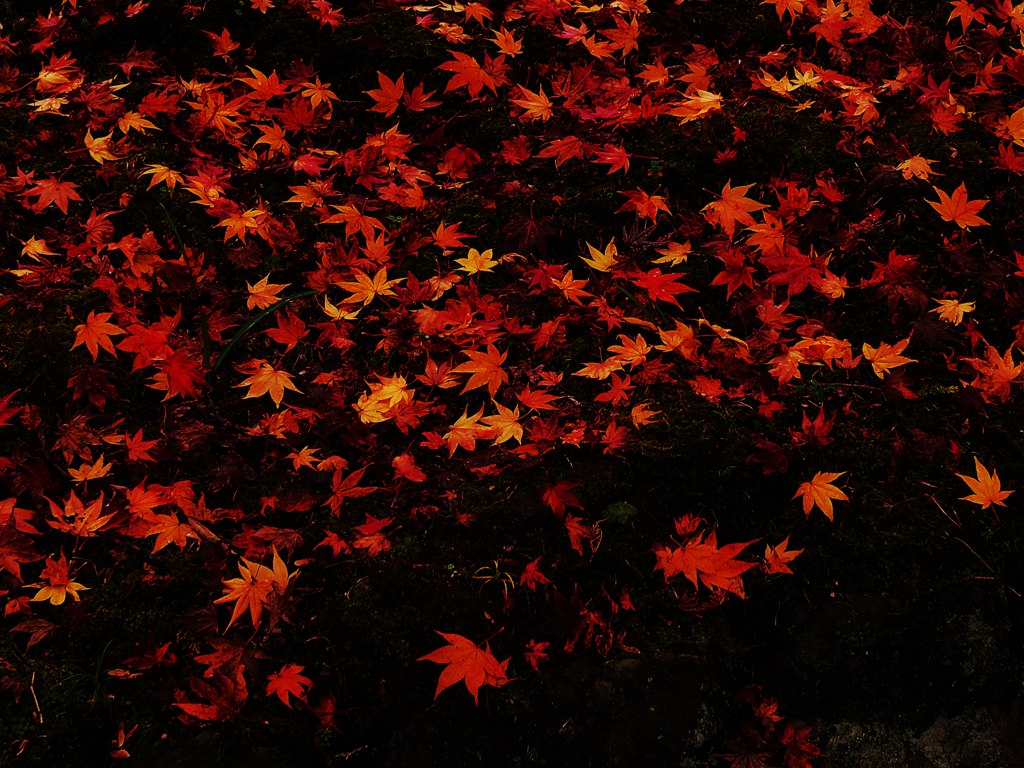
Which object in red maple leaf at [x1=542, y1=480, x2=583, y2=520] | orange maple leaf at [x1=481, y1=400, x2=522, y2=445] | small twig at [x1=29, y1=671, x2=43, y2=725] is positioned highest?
orange maple leaf at [x1=481, y1=400, x2=522, y2=445]

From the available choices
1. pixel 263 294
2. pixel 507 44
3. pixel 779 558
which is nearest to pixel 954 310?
pixel 779 558

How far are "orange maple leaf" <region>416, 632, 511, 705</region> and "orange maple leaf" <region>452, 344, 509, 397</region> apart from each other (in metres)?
0.85

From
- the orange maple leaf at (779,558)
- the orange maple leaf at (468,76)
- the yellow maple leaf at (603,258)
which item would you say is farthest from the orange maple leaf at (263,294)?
Result: the orange maple leaf at (779,558)

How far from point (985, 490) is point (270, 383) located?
93.5 inches

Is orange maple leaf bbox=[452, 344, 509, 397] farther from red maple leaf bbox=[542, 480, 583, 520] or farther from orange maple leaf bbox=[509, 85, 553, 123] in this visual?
orange maple leaf bbox=[509, 85, 553, 123]

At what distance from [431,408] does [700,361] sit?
3.27 feet

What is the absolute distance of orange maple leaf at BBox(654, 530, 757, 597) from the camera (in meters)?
1.76

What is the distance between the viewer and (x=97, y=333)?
2221 mm

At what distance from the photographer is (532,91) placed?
3037 millimetres

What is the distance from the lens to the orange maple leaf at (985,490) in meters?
1.82

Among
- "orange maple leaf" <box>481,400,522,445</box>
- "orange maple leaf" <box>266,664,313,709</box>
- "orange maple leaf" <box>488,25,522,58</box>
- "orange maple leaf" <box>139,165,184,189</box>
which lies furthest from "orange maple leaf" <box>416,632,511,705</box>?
"orange maple leaf" <box>488,25,522,58</box>

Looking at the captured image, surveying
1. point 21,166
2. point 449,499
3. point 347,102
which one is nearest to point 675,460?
point 449,499

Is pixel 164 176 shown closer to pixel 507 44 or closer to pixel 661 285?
pixel 507 44

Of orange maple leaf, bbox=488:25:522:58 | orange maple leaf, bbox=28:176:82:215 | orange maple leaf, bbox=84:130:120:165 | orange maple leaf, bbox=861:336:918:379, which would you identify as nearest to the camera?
orange maple leaf, bbox=861:336:918:379
